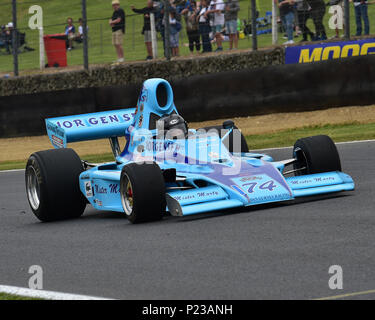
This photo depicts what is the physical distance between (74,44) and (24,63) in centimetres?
153

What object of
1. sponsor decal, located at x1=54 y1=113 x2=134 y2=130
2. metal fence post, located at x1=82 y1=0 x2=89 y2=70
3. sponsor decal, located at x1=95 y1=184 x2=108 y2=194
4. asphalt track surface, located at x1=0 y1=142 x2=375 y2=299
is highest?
metal fence post, located at x1=82 y1=0 x2=89 y2=70

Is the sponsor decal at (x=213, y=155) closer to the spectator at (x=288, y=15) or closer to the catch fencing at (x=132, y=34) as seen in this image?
the catch fencing at (x=132, y=34)

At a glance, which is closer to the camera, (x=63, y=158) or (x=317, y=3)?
(x=63, y=158)

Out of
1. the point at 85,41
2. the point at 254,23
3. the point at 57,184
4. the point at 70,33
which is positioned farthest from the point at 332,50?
the point at 57,184

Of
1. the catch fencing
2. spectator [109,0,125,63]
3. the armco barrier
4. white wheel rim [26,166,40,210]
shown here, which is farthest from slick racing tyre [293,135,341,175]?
spectator [109,0,125,63]

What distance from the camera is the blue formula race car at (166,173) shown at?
771 cm

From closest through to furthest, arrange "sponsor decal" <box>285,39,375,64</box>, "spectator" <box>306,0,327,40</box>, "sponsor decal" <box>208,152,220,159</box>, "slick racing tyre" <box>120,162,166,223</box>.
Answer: "slick racing tyre" <box>120,162,166,223</box>, "sponsor decal" <box>208,152,220,159</box>, "sponsor decal" <box>285,39,375,64</box>, "spectator" <box>306,0,327,40</box>

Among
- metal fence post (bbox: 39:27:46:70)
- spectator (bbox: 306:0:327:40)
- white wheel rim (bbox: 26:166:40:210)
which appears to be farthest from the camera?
metal fence post (bbox: 39:27:46:70)

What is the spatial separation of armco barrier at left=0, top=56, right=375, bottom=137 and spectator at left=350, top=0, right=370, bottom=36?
5.34ft

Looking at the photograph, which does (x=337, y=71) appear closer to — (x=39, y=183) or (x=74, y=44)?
(x=74, y=44)

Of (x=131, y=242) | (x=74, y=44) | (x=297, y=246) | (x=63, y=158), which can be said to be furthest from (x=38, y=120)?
(x=297, y=246)

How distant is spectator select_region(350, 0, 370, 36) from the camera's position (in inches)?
709

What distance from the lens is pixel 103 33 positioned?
2188 centimetres

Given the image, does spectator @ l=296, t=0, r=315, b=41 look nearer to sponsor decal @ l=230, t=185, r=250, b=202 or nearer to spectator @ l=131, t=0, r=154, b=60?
spectator @ l=131, t=0, r=154, b=60
